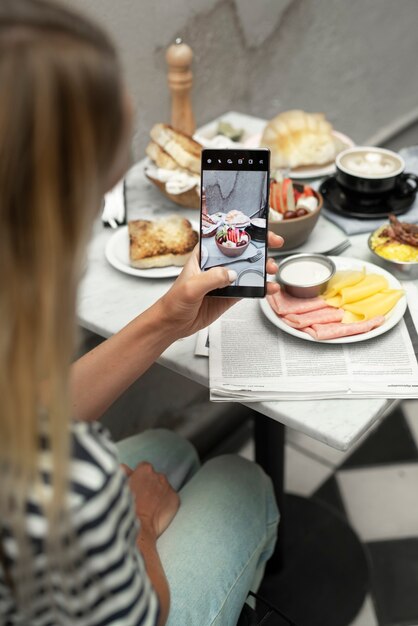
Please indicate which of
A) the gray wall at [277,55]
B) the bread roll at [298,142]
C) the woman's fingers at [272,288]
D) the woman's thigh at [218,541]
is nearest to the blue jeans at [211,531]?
the woman's thigh at [218,541]

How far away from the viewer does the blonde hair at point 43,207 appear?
54 centimetres

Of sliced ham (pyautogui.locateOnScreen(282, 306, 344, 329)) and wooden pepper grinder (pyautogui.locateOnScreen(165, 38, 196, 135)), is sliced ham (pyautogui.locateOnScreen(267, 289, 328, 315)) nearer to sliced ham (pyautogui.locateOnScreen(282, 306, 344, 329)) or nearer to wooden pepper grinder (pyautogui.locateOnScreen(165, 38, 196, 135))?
sliced ham (pyautogui.locateOnScreen(282, 306, 344, 329))

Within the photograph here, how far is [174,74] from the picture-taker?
1472 millimetres

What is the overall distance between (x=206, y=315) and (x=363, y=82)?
5.78 ft

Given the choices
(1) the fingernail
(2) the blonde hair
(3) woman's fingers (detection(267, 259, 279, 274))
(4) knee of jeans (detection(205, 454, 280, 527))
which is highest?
(2) the blonde hair

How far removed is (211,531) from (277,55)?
61.7 inches

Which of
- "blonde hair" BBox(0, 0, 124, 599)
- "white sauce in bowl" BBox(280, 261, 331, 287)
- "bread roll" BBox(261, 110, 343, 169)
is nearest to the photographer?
"blonde hair" BBox(0, 0, 124, 599)

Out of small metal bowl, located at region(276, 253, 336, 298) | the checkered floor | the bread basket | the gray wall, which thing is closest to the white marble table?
the bread basket

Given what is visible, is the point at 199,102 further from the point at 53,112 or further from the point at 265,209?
the point at 53,112

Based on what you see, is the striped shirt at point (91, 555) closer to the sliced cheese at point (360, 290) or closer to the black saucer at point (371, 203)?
the sliced cheese at point (360, 290)

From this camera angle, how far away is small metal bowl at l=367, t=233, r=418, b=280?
1.19 meters

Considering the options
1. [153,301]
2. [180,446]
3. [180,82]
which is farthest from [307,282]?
[180,82]

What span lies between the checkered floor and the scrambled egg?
0.80 metres

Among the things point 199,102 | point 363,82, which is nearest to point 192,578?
point 199,102
